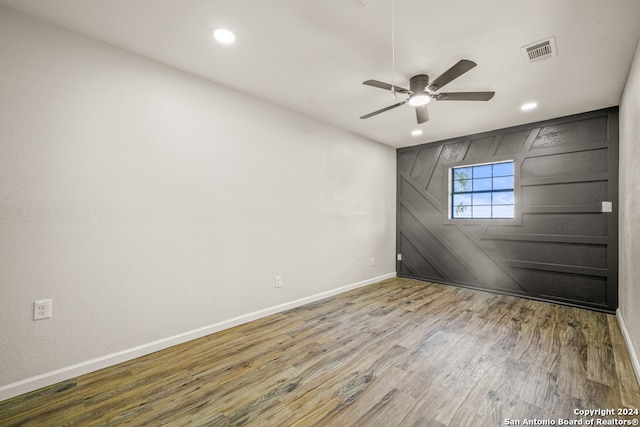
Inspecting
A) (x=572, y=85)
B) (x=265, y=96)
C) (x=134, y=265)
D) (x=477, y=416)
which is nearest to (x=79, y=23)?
(x=265, y=96)

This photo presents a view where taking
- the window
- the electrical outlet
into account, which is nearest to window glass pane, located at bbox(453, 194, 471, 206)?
the window

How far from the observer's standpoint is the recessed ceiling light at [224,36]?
2.06 meters

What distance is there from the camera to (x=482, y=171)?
4.49 meters

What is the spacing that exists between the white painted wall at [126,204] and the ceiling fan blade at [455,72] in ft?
6.16

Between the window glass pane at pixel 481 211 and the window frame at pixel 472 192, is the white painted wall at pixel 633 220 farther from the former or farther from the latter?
the window glass pane at pixel 481 211

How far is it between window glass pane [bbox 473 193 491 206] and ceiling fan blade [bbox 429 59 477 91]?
288 cm

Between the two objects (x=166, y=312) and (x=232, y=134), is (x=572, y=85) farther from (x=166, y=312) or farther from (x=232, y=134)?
(x=166, y=312)

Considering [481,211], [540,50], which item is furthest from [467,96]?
[481,211]

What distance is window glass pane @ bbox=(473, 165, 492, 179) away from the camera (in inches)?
174

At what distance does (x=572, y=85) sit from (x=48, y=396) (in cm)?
526

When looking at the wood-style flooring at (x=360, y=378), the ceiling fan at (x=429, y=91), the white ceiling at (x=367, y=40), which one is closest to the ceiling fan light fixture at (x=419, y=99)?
the ceiling fan at (x=429, y=91)

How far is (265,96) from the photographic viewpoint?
314cm

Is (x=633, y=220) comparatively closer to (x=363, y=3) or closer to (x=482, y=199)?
(x=482, y=199)

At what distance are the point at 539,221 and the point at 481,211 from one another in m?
0.80
